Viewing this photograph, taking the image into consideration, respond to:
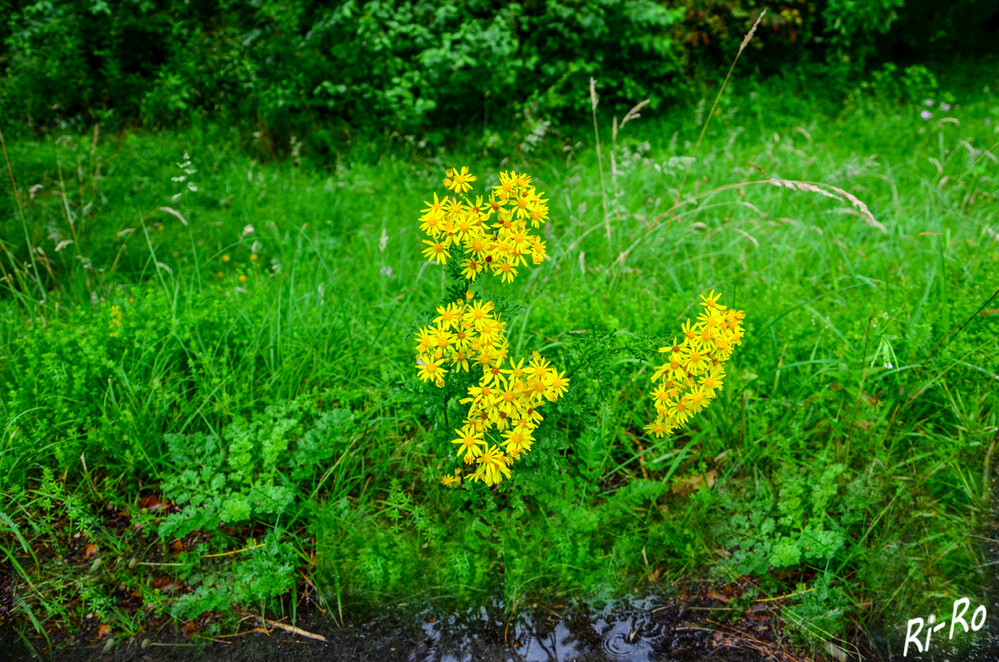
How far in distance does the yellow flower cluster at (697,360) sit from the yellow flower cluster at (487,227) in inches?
16.2

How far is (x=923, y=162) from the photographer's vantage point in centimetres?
473

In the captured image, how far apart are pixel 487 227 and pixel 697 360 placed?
0.61 metres

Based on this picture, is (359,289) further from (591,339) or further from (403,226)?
(591,339)

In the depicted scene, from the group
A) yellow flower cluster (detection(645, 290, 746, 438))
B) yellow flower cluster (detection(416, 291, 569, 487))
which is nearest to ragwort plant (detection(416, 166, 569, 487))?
yellow flower cluster (detection(416, 291, 569, 487))

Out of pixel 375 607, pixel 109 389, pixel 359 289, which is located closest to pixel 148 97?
pixel 359 289

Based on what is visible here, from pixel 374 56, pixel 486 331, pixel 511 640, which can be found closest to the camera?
pixel 486 331

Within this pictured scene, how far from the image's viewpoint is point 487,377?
1602 mm

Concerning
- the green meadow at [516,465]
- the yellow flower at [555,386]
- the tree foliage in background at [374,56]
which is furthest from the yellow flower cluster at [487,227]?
the tree foliage in background at [374,56]

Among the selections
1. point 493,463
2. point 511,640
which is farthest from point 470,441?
point 511,640

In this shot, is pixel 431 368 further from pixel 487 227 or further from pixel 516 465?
pixel 516 465

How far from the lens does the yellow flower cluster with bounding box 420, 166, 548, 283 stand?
1601 millimetres

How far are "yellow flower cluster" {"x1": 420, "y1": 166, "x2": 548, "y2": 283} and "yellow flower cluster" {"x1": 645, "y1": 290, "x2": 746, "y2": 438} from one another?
1.35 ft

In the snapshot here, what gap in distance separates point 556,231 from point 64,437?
8.51 feet

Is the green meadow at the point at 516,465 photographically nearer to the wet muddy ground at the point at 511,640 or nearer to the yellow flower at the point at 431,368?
the wet muddy ground at the point at 511,640
